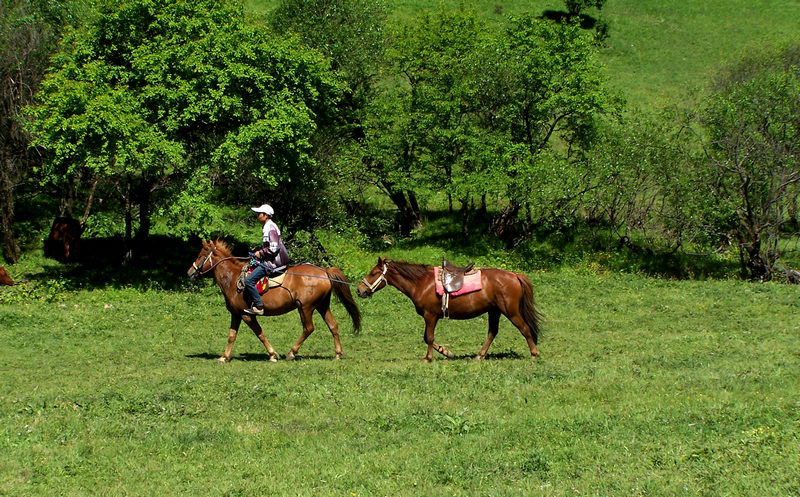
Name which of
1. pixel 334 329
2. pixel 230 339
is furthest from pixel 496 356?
pixel 230 339

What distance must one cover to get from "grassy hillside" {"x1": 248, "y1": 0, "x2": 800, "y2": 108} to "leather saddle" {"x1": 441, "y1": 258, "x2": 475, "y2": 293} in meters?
52.2

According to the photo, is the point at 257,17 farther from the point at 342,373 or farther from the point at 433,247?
the point at 342,373

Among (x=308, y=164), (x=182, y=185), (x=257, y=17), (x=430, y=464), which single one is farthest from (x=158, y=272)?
(x=430, y=464)

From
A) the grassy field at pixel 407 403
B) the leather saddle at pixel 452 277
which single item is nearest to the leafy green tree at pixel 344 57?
the grassy field at pixel 407 403

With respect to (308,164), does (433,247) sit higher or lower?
lower

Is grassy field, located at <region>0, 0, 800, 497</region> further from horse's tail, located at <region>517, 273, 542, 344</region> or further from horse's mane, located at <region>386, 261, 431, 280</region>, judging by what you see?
horse's mane, located at <region>386, 261, 431, 280</region>

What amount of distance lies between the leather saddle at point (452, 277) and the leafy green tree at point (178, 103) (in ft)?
43.6

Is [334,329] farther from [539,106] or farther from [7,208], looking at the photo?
[539,106]

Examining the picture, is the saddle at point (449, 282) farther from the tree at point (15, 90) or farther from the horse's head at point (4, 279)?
the tree at point (15, 90)

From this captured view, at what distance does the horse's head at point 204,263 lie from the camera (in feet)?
57.4

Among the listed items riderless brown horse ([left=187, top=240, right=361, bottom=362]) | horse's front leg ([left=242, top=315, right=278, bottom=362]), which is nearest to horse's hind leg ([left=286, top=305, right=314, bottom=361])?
riderless brown horse ([left=187, top=240, right=361, bottom=362])

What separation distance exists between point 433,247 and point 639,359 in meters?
22.1

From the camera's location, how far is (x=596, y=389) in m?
13.1

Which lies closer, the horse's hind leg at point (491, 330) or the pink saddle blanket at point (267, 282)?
the horse's hind leg at point (491, 330)
